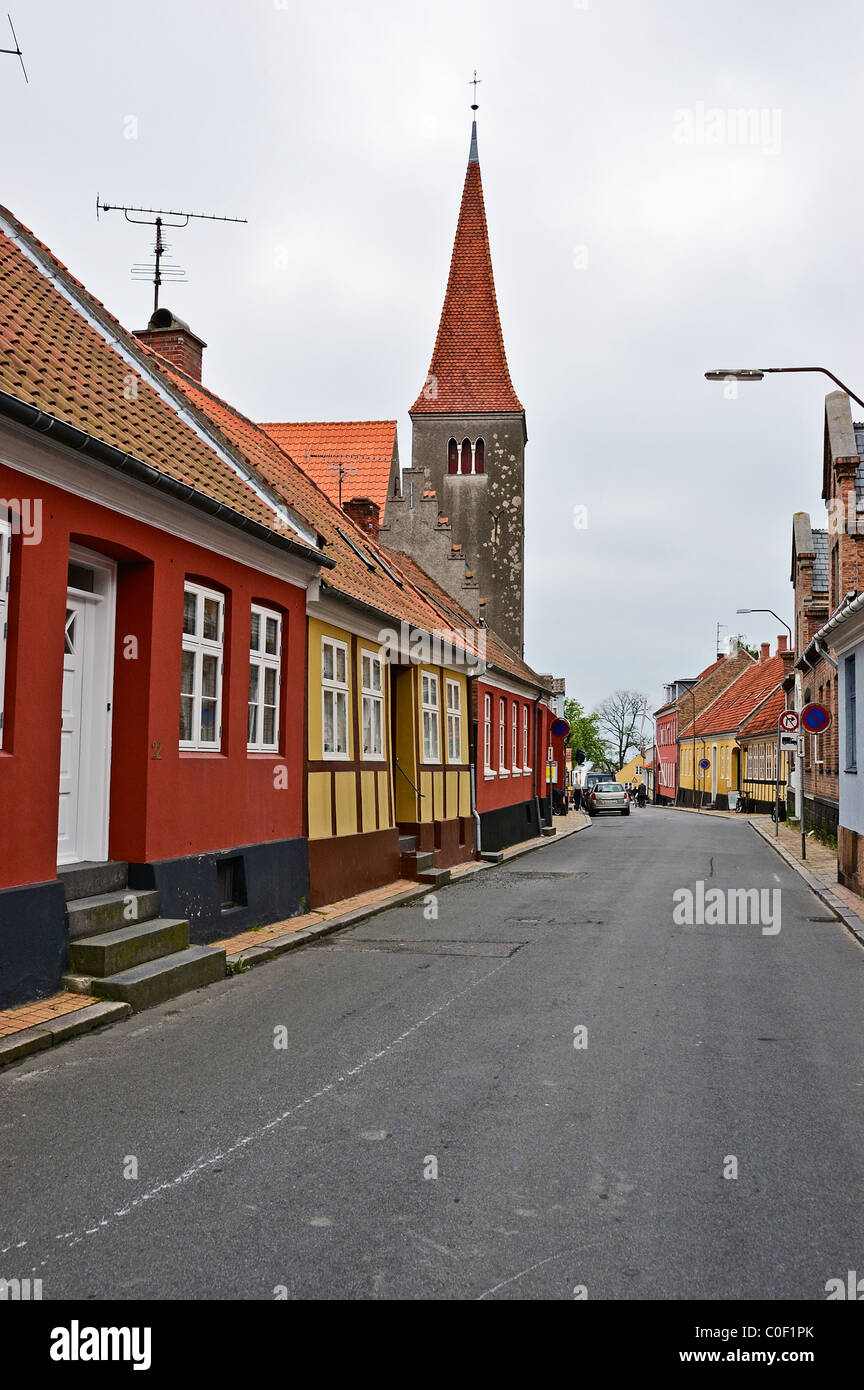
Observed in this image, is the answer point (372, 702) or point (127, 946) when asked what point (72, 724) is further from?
point (372, 702)

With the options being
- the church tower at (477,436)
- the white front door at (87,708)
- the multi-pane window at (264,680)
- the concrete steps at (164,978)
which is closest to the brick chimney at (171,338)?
the multi-pane window at (264,680)

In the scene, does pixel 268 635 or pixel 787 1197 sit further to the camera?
pixel 268 635

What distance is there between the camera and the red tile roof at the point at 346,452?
31844mm

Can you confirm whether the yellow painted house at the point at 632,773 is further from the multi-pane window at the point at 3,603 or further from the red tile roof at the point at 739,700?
the multi-pane window at the point at 3,603

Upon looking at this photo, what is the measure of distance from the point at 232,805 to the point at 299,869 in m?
1.97

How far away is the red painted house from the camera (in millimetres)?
7605

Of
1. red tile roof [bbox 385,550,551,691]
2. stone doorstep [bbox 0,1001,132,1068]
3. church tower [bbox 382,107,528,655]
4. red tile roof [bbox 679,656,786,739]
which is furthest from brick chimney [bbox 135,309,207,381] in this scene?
red tile roof [bbox 679,656,786,739]

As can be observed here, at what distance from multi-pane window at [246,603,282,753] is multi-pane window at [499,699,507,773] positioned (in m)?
15.3

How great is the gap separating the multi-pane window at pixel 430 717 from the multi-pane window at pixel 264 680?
710 cm

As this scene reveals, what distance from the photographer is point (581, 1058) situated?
6418 mm

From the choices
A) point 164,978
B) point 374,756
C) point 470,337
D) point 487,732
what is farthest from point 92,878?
point 470,337

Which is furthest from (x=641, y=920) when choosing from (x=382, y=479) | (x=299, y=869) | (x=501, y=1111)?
(x=382, y=479)

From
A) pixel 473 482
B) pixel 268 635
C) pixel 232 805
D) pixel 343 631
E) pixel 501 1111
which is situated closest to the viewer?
pixel 501 1111
